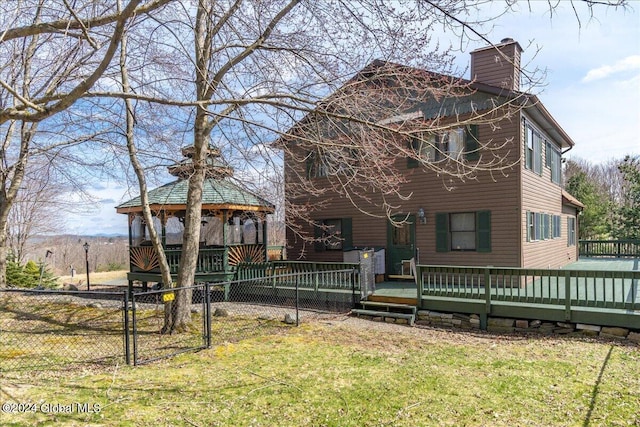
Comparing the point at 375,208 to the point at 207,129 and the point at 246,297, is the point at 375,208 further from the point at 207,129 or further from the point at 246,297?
the point at 207,129

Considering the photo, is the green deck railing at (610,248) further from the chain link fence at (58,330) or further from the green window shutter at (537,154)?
the chain link fence at (58,330)

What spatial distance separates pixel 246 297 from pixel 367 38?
858cm

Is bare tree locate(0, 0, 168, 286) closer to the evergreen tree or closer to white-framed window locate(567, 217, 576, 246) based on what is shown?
white-framed window locate(567, 217, 576, 246)

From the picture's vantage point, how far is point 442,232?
38.3 ft

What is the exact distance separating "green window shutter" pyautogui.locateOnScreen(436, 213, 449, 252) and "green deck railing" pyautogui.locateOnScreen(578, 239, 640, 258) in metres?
12.8

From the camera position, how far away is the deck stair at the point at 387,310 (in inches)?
359

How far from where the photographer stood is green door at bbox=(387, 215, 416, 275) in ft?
40.3

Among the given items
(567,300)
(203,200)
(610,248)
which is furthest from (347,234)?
(610,248)

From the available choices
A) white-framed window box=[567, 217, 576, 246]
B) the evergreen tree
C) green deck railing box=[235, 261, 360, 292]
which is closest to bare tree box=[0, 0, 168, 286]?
green deck railing box=[235, 261, 360, 292]

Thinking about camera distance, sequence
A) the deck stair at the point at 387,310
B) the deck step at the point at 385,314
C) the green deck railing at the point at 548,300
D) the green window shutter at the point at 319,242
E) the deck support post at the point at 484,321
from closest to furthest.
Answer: the green deck railing at the point at 548,300 < the deck support post at the point at 484,321 < the deck step at the point at 385,314 < the deck stair at the point at 387,310 < the green window shutter at the point at 319,242

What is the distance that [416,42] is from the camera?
5.56 meters

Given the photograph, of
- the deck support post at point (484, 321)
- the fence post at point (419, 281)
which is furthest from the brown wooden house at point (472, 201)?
the deck support post at point (484, 321)

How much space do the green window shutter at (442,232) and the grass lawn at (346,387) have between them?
4847 millimetres

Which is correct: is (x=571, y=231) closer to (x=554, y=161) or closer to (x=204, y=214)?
(x=554, y=161)
